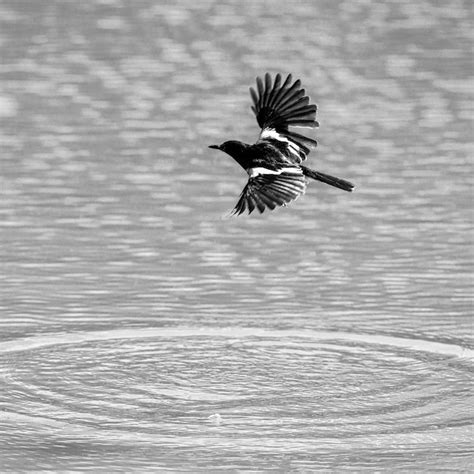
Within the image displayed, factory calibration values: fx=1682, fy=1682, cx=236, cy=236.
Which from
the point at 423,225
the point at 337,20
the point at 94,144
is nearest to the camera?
the point at 423,225

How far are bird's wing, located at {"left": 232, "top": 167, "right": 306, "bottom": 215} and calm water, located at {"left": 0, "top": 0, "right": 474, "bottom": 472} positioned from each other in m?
0.89

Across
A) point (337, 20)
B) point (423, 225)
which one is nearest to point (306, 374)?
point (423, 225)

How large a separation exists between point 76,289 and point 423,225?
254 cm

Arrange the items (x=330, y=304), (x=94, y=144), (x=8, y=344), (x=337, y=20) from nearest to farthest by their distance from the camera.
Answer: (x=8, y=344), (x=330, y=304), (x=94, y=144), (x=337, y=20)

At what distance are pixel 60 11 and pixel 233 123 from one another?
547 cm

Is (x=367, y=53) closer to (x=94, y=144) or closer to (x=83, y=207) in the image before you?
(x=94, y=144)

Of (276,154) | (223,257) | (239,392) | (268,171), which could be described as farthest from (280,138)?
(223,257)

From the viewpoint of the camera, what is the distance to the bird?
23.4 ft

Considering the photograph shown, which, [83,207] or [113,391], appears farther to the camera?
[83,207]

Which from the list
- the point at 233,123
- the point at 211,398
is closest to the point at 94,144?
the point at 233,123

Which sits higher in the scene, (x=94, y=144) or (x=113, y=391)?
(x=94, y=144)

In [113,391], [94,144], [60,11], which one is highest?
[60,11]

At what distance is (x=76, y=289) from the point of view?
9266 mm

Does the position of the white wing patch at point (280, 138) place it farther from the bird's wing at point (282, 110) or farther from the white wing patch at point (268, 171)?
the white wing patch at point (268, 171)
